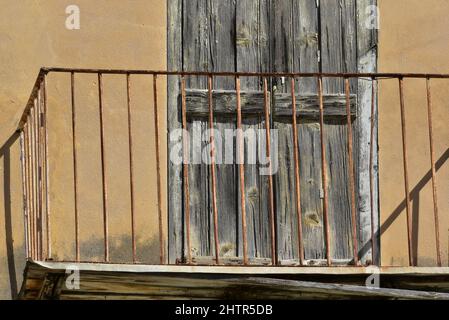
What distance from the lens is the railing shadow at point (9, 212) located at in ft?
39.4

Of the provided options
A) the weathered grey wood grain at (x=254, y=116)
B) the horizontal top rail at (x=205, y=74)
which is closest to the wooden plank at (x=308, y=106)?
the weathered grey wood grain at (x=254, y=116)

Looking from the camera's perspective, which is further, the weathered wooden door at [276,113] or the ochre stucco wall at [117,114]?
the weathered wooden door at [276,113]

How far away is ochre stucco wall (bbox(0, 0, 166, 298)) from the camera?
1204 centimetres

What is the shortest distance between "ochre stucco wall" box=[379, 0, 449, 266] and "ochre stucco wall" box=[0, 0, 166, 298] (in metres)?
1.45

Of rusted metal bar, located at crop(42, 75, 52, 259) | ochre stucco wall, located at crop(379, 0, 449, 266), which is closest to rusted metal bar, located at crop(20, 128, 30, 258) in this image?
rusted metal bar, located at crop(42, 75, 52, 259)

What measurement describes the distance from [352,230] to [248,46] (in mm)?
1362

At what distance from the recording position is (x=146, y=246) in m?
12.1

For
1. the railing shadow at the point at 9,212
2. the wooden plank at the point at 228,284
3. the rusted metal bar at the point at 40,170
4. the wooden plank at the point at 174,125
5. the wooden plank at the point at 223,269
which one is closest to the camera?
the wooden plank at the point at 223,269

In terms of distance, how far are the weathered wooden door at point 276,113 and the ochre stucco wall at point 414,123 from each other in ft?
0.40

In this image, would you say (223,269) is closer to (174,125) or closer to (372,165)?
(174,125)

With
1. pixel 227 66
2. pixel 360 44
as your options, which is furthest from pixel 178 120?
pixel 360 44

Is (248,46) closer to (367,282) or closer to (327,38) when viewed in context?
(327,38)

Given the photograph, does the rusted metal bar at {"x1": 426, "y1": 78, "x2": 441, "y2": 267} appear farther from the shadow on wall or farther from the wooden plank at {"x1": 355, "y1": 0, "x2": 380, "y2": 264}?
the shadow on wall

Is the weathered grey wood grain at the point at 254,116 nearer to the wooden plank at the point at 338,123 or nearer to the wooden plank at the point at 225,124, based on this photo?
the wooden plank at the point at 225,124
